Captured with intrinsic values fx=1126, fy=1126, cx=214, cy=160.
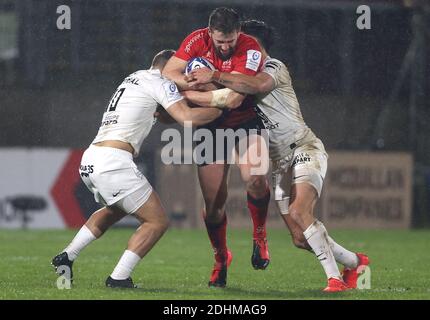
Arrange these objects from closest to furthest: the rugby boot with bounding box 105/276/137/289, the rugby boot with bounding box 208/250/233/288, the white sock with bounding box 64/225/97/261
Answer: the rugby boot with bounding box 105/276/137/289, the white sock with bounding box 64/225/97/261, the rugby boot with bounding box 208/250/233/288

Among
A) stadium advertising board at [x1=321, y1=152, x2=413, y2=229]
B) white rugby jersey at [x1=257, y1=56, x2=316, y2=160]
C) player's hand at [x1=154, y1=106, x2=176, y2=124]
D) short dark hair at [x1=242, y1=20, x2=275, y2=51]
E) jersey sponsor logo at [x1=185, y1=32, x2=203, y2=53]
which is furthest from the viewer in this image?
stadium advertising board at [x1=321, y1=152, x2=413, y2=229]

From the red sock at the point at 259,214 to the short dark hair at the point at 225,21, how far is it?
1.91 m

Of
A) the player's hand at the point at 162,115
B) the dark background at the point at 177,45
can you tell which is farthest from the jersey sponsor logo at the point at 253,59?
the dark background at the point at 177,45

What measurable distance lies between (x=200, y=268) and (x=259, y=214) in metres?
2.06

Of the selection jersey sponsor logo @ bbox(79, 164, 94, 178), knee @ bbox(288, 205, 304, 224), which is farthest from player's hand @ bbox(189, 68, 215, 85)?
knee @ bbox(288, 205, 304, 224)

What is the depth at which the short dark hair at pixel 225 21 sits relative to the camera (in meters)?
9.79

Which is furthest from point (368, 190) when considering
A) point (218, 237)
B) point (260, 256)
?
point (218, 237)

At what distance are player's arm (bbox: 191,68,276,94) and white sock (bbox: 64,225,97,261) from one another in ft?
5.37

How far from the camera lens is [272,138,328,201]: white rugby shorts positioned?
9992 millimetres

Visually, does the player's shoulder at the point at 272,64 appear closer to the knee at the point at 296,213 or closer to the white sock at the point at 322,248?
the knee at the point at 296,213

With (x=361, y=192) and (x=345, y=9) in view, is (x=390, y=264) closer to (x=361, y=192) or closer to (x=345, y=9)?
(x=361, y=192)

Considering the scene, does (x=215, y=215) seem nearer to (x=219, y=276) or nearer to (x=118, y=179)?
(x=219, y=276)

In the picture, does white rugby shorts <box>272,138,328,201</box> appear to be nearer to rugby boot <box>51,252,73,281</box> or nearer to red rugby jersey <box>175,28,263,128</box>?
red rugby jersey <box>175,28,263,128</box>
